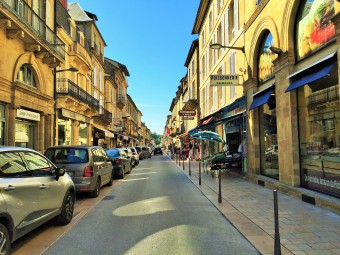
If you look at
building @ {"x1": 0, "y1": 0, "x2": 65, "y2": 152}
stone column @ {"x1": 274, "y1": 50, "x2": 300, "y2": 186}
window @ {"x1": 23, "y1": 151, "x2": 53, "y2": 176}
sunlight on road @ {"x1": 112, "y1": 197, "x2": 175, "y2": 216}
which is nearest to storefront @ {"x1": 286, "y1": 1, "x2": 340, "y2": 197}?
stone column @ {"x1": 274, "y1": 50, "x2": 300, "y2": 186}

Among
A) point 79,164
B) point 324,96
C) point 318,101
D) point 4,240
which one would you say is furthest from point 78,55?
point 4,240

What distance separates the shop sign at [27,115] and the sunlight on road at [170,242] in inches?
407

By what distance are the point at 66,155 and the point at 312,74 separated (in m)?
7.59

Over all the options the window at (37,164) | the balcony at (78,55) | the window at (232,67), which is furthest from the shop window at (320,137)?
the balcony at (78,55)

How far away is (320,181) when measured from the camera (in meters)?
8.75

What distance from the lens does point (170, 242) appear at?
5445 millimetres

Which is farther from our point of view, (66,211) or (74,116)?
(74,116)

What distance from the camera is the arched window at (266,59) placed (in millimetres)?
12432

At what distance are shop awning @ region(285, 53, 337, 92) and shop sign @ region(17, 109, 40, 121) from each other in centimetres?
1096

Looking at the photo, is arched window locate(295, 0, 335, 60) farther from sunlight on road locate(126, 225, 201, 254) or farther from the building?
the building

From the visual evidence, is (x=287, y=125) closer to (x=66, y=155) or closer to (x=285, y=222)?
(x=285, y=222)

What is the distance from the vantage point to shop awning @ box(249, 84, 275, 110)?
11.8m

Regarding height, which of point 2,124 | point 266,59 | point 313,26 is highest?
point 266,59

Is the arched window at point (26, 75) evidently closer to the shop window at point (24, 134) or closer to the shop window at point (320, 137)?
the shop window at point (24, 134)
